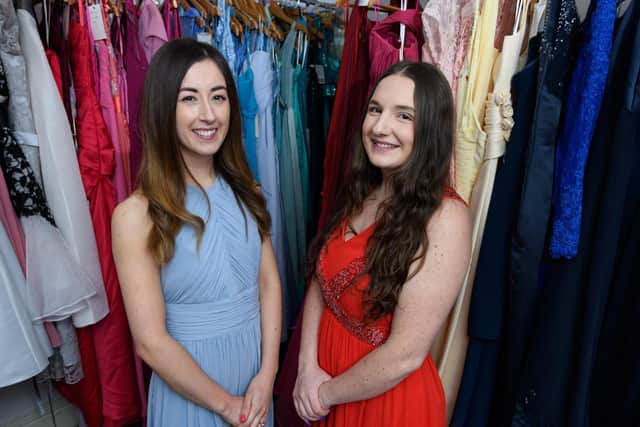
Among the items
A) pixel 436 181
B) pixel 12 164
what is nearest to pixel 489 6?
pixel 436 181

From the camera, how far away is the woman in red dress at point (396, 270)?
846 millimetres

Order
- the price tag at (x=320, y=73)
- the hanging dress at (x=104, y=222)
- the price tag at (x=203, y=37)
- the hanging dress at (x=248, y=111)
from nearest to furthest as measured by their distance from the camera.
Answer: the hanging dress at (x=104, y=222)
the price tag at (x=203, y=37)
the hanging dress at (x=248, y=111)
the price tag at (x=320, y=73)

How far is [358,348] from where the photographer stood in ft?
3.22

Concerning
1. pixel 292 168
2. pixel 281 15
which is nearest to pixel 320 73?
pixel 281 15

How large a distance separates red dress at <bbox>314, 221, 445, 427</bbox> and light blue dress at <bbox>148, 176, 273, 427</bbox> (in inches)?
9.0

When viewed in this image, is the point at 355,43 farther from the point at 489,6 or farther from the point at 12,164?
the point at 12,164

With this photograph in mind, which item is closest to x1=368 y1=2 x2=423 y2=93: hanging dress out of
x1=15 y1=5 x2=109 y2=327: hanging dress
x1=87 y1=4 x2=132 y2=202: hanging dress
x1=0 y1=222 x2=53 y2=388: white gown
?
x1=87 y1=4 x2=132 y2=202: hanging dress

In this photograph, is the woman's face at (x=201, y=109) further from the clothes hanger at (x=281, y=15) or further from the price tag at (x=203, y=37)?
the clothes hanger at (x=281, y=15)

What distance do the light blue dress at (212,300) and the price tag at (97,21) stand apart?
654 mm

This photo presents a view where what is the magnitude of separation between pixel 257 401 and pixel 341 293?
38cm

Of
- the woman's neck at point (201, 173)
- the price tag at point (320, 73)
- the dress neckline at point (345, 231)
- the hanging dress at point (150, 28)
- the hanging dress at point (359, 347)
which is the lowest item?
the hanging dress at point (359, 347)

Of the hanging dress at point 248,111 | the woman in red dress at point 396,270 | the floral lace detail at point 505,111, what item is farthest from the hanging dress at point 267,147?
the floral lace detail at point 505,111

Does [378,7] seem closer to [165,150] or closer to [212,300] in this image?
[165,150]

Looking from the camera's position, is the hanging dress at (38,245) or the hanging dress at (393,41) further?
the hanging dress at (393,41)
